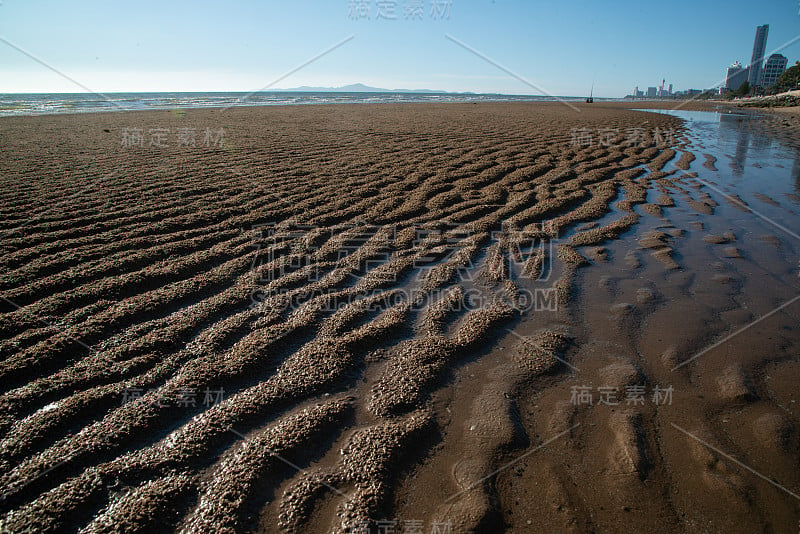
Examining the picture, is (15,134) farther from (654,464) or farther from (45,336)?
(654,464)

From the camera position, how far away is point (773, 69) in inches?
3922

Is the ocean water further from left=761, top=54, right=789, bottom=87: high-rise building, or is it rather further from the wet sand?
left=761, top=54, right=789, bottom=87: high-rise building

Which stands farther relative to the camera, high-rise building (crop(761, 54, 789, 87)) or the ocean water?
high-rise building (crop(761, 54, 789, 87))

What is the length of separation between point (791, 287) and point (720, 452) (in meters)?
2.87

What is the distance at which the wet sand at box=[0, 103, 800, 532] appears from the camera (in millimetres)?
1938

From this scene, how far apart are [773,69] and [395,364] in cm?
14007

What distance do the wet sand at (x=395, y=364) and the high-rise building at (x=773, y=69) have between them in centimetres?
12805

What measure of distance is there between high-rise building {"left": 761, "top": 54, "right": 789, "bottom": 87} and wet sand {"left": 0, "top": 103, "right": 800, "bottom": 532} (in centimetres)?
12805

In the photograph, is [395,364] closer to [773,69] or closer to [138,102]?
[138,102]

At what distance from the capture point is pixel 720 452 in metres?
2.19

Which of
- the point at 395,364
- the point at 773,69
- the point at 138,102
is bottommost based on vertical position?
the point at 395,364

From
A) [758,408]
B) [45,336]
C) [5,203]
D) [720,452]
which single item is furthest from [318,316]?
[5,203]

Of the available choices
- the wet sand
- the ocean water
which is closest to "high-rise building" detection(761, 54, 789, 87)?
the ocean water

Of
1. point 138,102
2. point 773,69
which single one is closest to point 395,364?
point 138,102
